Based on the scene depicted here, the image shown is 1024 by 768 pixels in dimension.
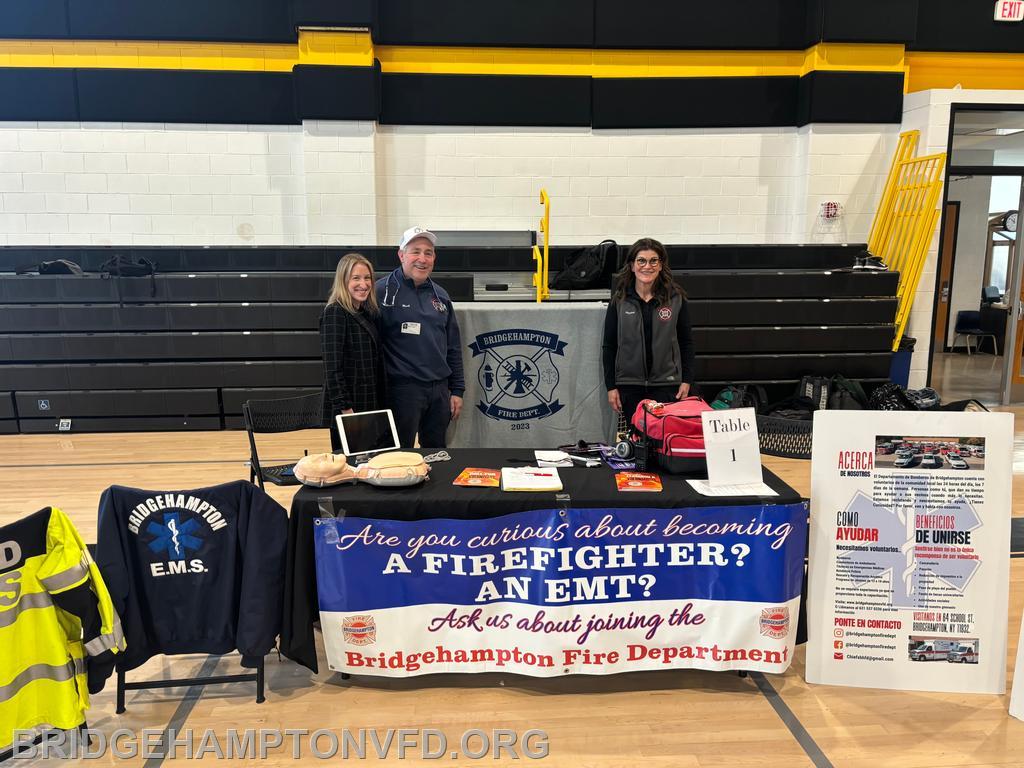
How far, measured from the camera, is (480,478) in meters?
2.50

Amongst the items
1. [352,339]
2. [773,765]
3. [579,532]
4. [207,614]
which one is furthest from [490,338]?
[773,765]

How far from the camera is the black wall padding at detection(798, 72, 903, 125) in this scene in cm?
673

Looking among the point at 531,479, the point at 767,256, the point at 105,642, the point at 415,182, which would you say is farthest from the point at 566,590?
the point at 415,182

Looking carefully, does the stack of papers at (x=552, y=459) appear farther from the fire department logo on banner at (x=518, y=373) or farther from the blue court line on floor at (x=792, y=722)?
the fire department logo on banner at (x=518, y=373)

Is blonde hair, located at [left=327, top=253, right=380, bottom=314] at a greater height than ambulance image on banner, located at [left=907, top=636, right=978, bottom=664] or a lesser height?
greater

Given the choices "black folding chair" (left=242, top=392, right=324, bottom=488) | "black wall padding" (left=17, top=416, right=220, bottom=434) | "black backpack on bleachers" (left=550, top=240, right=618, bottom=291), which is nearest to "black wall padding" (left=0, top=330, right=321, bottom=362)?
"black wall padding" (left=17, top=416, right=220, bottom=434)

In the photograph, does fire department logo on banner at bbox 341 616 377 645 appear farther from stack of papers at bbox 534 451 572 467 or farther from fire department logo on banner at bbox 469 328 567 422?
fire department logo on banner at bbox 469 328 567 422

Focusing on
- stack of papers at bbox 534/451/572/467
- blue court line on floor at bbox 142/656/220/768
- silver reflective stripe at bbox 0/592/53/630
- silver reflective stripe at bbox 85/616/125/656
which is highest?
stack of papers at bbox 534/451/572/467

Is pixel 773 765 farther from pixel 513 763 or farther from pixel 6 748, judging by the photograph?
pixel 6 748

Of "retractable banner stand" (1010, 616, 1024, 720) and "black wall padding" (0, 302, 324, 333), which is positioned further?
"black wall padding" (0, 302, 324, 333)

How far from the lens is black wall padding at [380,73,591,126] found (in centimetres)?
681

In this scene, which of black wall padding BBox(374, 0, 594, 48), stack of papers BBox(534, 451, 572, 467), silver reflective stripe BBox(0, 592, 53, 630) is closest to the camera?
silver reflective stripe BBox(0, 592, 53, 630)

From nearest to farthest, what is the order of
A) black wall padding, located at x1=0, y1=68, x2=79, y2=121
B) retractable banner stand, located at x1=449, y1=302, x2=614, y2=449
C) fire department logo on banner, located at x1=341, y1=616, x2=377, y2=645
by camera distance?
fire department logo on banner, located at x1=341, y1=616, x2=377, y2=645
retractable banner stand, located at x1=449, y1=302, x2=614, y2=449
black wall padding, located at x1=0, y1=68, x2=79, y2=121

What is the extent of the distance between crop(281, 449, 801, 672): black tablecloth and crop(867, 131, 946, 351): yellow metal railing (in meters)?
5.19
